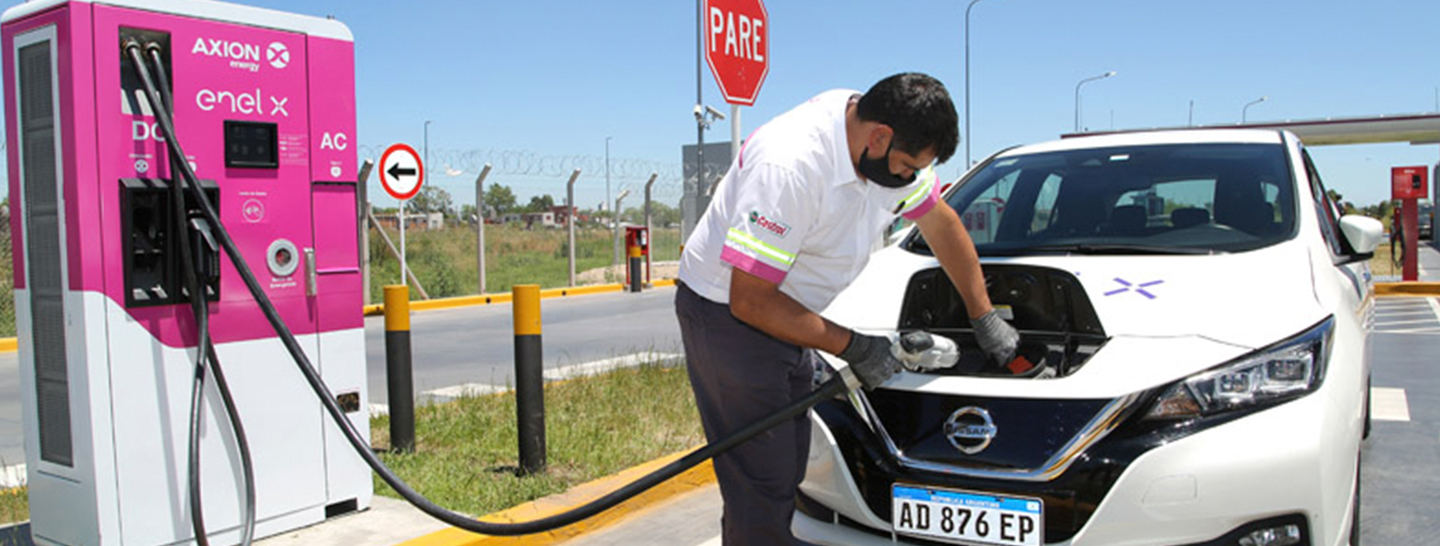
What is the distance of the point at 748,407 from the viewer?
2.78 metres

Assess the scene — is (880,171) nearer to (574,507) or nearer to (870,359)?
(870,359)

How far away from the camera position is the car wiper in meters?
3.52

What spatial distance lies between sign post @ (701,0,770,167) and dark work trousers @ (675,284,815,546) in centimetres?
357

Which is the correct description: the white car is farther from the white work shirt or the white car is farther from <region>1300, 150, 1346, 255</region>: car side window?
the white work shirt

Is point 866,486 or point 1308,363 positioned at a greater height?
point 1308,363

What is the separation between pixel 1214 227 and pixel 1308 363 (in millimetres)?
1206

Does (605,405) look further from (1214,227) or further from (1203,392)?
(1203,392)

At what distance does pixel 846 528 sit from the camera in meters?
3.01

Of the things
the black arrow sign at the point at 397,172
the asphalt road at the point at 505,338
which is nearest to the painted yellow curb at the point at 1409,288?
the asphalt road at the point at 505,338

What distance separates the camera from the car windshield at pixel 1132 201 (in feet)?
12.3

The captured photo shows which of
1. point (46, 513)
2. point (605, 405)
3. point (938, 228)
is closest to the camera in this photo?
point (938, 228)

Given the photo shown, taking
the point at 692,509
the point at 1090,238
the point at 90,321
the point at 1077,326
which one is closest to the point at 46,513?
the point at 90,321

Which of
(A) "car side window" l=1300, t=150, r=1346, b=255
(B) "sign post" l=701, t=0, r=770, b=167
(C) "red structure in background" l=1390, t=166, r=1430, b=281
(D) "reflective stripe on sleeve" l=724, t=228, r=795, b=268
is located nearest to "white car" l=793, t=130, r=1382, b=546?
(A) "car side window" l=1300, t=150, r=1346, b=255

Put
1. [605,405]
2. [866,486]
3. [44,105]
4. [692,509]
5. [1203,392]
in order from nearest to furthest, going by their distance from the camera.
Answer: [1203,392] < [866,486] < [44,105] < [692,509] < [605,405]
